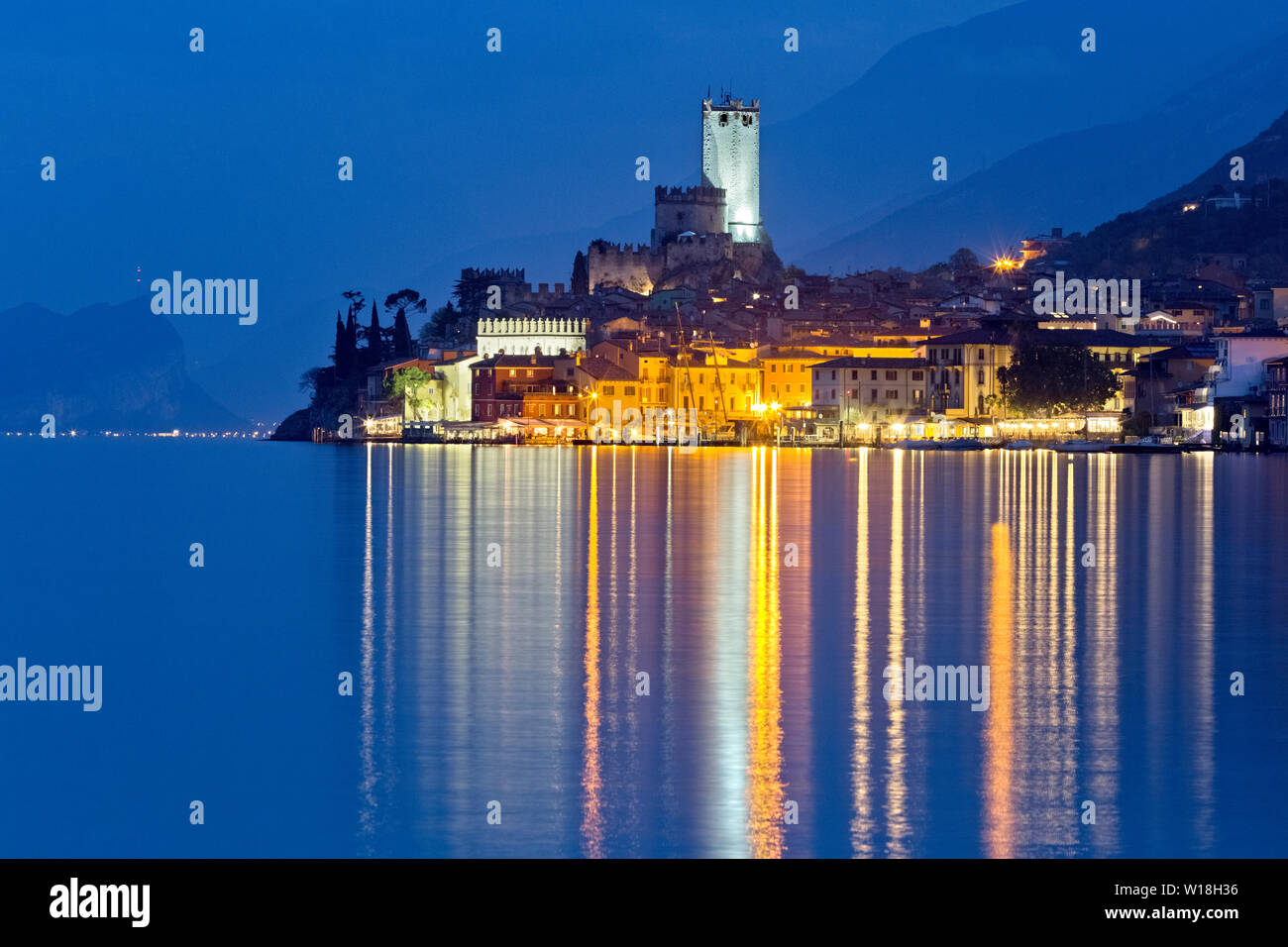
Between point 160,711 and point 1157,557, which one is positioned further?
point 1157,557

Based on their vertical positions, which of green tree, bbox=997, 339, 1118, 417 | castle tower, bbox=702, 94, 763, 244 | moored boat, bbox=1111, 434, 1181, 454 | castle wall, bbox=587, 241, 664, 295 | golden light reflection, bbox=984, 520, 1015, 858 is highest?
castle tower, bbox=702, 94, 763, 244

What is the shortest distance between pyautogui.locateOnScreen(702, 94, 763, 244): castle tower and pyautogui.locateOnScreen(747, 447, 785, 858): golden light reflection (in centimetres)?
11313

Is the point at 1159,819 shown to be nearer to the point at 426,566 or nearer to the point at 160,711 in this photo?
the point at 160,711

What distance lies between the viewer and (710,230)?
441 ft

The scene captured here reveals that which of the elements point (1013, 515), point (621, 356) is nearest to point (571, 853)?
point (1013, 515)

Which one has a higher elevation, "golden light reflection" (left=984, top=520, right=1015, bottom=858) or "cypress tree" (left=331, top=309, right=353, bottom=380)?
"cypress tree" (left=331, top=309, right=353, bottom=380)

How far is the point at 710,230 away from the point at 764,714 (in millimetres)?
122512

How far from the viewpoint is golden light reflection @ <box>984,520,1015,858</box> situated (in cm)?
1038

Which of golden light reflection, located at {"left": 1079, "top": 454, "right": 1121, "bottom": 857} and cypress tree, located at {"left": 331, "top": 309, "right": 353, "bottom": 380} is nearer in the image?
golden light reflection, located at {"left": 1079, "top": 454, "right": 1121, "bottom": 857}

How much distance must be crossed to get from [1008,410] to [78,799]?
83390mm

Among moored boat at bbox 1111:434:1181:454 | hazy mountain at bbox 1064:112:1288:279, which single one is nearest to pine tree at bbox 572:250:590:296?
hazy mountain at bbox 1064:112:1288:279

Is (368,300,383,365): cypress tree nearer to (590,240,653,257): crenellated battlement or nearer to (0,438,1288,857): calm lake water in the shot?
(590,240,653,257): crenellated battlement
